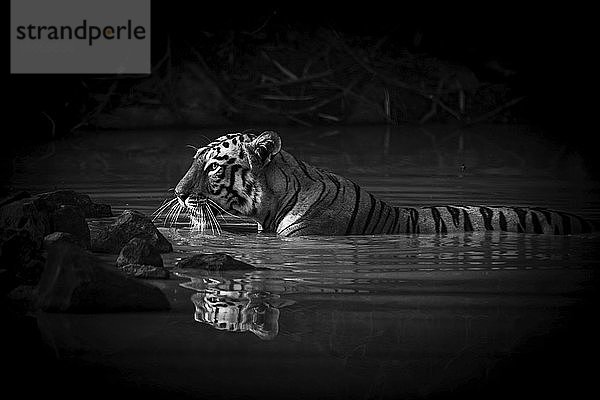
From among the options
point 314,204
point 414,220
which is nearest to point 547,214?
point 414,220

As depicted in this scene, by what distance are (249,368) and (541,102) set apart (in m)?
9.50

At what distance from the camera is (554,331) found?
2838mm

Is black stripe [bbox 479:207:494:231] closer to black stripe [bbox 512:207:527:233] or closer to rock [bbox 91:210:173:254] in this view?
black stripe [bbox 512:207:527:233]

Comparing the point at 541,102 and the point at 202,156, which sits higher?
the point at 541,102

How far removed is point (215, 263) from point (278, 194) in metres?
1.01

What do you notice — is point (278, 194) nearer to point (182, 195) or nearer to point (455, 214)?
point (182, 195)

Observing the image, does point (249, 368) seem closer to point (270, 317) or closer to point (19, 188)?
point (270, 317)

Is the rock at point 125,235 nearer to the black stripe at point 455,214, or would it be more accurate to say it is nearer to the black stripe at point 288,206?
the black stripe at point 288,206

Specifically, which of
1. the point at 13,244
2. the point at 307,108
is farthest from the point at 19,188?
the point at 307,108

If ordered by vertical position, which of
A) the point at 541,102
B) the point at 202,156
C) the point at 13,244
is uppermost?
the point at 541,102

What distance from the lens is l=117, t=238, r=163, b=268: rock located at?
143 inches

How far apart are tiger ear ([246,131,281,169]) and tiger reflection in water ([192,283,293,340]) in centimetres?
126

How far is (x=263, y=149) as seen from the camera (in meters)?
4.61

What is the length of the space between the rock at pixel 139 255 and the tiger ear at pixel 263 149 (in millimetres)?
1030
